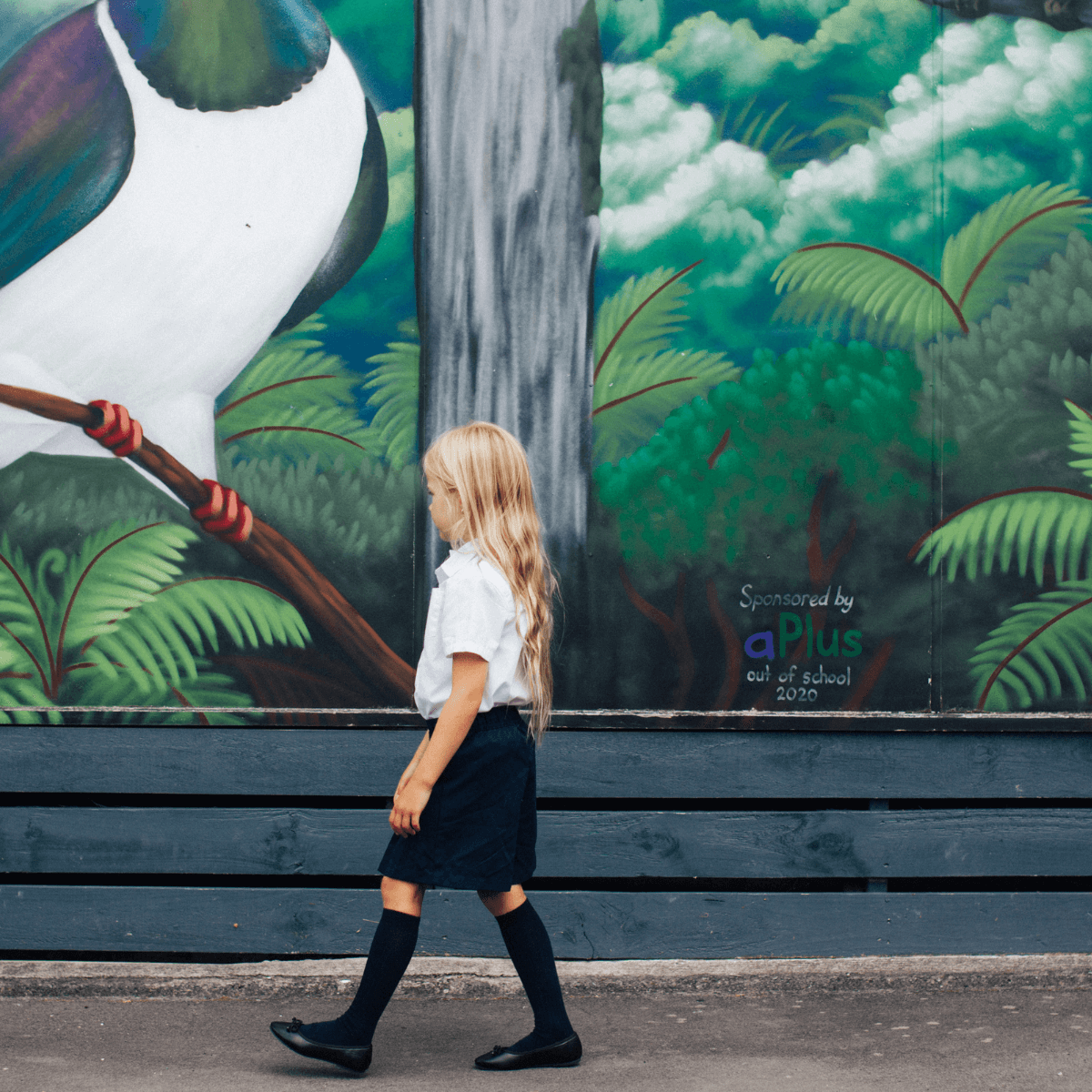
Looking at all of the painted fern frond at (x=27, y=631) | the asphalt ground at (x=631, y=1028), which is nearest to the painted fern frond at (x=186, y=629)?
the painted fern frond at (x=27, y=631)

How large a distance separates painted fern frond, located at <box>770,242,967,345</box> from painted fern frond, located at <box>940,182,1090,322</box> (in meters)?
0.08

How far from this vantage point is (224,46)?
4.12 m

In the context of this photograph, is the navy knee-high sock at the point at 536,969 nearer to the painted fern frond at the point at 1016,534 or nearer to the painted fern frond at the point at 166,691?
the painted fern frond at the point at 166,691

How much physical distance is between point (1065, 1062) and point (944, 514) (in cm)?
181

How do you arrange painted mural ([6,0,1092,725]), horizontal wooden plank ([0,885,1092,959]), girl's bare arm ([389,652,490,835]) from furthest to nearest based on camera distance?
painted mural ([6,0,1092,725])
horizontal wooden plank ([0,885,1092,959])
girl's bare arm ([389,652,490,835])

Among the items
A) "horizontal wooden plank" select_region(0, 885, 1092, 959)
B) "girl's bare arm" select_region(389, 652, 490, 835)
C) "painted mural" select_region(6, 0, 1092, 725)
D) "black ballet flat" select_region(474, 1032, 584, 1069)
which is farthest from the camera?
"painted mural" select_region(6, 0, 1092, 725)

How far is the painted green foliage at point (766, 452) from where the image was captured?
13.5ft

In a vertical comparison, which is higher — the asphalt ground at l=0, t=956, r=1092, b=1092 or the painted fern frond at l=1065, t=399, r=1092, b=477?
the painted fern frond at l=1065, t=399, r=1092, b=477

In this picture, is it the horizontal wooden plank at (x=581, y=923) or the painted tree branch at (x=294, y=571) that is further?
the painted tree branch at (x=294, y=571)

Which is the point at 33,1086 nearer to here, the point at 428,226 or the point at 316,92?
the point at 428,226

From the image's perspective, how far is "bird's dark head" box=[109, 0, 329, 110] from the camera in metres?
4.10

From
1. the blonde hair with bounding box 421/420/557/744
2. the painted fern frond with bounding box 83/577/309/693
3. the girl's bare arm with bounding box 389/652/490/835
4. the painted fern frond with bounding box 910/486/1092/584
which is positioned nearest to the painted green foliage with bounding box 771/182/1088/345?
the painted fern frond with bounding box 910/486/1092/584

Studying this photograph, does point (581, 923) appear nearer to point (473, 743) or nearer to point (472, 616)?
point (473, 743)

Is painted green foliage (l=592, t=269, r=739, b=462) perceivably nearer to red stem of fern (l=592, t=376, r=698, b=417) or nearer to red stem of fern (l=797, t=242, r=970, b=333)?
red stem of fern (l=592, t=376, r=698, b=417)
